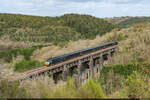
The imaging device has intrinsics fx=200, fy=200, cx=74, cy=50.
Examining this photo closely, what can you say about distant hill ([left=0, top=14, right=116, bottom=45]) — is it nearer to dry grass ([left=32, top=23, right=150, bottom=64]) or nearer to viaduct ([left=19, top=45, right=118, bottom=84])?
dry grass ([left=32, top=23, right=150, bottom=64])

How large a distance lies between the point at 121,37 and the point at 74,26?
5768cm

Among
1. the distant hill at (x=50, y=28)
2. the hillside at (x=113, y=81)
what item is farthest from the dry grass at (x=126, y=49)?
the distant hill at (x=50, y=28)

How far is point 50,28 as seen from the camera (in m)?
109

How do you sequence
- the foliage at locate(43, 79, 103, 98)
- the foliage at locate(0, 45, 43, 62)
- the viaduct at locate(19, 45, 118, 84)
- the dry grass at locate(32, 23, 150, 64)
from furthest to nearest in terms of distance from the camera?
the foliage at locate(0, 45, 43, 62), the dry grass at locate(32, 23, 150, 64), the viaduct at locate(19, 45, 118, 84), the foliage at locate(43, 79, 103, 98)

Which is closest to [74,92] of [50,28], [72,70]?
[72,70]

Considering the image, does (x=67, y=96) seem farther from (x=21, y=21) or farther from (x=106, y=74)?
(x=21, y=21)

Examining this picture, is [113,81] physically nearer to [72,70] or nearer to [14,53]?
[72,70]

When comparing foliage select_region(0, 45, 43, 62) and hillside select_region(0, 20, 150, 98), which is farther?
foliage select_region(0, 45, 43, 62)

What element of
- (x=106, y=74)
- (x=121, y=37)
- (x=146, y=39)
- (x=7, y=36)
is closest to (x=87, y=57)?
(x=106, y=74)

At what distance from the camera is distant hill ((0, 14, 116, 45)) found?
94312 mm

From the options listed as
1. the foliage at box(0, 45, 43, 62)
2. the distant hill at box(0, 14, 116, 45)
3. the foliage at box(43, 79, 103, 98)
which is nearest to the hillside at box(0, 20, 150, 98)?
the foliage at box(43, 79, 103, 98)

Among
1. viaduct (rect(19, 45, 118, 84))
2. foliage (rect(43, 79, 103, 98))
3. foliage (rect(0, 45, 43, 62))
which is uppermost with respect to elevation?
foliage (rect(43, 79, 103, 98))

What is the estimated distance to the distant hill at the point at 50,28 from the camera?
309 feet

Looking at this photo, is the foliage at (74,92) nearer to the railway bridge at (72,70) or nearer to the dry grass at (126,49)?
the railway bridge at (72,70)
